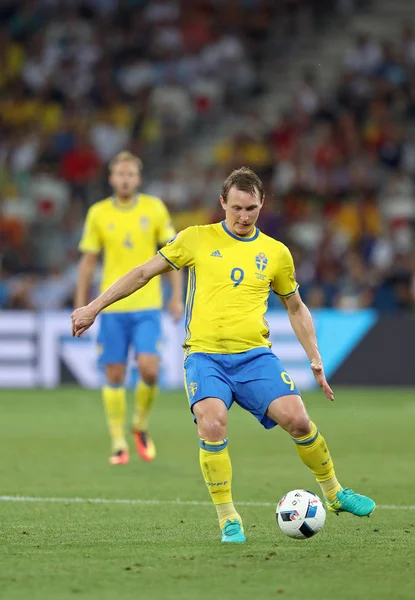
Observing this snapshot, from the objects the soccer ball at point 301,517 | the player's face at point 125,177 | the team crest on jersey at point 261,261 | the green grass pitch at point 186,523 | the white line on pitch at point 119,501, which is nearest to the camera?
the green grass pitch at point 186,523

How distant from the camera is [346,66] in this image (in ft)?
75.6

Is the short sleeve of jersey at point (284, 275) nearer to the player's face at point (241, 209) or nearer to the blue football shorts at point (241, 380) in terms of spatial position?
the player's face at point (241, 209)

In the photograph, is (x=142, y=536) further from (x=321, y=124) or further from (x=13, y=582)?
(x=321, y=124)

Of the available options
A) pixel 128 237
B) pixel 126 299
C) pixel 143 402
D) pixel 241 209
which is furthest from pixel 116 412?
pixel 241 209

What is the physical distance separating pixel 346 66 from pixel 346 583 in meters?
18.6

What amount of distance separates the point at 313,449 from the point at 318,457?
0.07 m

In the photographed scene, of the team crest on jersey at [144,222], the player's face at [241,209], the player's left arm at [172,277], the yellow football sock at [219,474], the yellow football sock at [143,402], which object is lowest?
the yellow football sock at [143,402]

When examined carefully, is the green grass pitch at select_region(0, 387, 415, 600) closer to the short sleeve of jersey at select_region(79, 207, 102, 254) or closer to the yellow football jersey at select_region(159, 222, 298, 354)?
the yellow football jersey at select_region(159, 222, 298, 354)

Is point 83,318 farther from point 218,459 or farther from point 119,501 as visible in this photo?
point 119,501

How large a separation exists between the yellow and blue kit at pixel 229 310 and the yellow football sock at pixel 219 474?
272 mm

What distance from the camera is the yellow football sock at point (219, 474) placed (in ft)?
22.1

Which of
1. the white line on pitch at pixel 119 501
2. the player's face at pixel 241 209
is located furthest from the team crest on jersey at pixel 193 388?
the white line on pitch at pixel 119 501

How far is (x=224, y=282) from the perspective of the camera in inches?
273

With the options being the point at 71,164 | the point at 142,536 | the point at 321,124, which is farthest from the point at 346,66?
the point at 142,536
